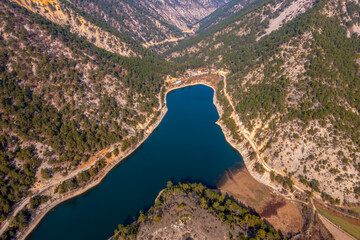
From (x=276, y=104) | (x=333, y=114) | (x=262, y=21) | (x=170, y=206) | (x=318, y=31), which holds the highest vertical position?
(x=262, y=21)

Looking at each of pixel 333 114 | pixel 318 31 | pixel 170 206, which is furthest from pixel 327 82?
pixel 170 206

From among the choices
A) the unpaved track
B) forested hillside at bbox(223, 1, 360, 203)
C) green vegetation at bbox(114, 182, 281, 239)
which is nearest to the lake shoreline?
forested hillside at bbox(223, 1, 360, 203)

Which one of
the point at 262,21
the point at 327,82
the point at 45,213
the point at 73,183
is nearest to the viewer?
the point at 45,213

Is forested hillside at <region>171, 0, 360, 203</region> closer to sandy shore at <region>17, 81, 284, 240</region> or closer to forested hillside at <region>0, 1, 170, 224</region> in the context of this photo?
sandy shore at <region>17, 81, 284, 240</region>

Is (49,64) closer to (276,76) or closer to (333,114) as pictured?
(276,76)

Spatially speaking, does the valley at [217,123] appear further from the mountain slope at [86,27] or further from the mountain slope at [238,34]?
the mountain slope at [86,27]

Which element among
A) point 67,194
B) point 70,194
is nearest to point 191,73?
point 70,194
